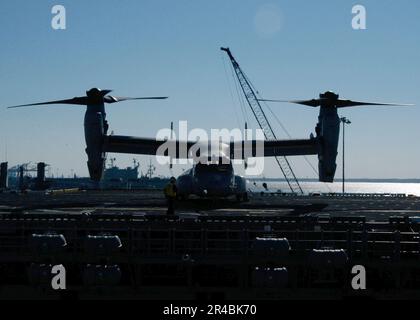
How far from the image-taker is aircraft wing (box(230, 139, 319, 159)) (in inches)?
2141

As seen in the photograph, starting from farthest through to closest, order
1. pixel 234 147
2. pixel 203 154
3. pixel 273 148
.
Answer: pixel 273 148 → pixel 234 147 → pixel 203 154

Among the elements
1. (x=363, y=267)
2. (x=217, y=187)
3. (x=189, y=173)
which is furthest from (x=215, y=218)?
(x=189, y=173)

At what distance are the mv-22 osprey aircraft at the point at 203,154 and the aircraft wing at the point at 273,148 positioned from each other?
105 mm

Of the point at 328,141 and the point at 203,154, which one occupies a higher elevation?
the point at 328,141

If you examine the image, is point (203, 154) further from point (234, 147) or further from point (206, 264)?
point (206, 264)

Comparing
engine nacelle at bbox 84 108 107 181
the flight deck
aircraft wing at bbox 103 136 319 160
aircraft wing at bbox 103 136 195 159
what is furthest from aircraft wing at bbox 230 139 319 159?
the flight deck

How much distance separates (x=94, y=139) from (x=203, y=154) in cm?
1015

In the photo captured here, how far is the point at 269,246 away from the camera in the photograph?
54.1 feet

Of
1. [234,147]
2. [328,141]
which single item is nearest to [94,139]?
[234,147]

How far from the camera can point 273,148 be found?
185 ft

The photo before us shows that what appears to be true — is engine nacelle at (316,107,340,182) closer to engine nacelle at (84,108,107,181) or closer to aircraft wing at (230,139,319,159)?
aircraft wing at (230,139,319,159)

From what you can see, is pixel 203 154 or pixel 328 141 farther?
pixel 328 141

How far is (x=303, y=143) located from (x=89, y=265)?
40204 mm

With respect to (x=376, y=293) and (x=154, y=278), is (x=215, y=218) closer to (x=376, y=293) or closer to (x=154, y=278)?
(x=154, y=278)
